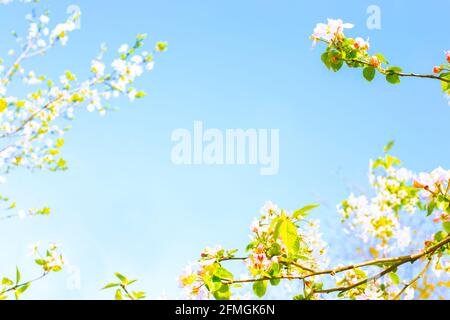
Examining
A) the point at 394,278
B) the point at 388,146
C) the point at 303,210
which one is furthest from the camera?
the point at 388,146

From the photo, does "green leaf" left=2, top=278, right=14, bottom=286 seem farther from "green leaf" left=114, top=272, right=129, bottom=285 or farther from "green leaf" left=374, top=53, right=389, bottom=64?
"green leaf" left=374, top=53, right=389, bottom=64

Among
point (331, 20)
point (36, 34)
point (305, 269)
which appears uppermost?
point (36, 34)

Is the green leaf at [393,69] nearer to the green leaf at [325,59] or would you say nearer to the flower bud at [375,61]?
the flower bud at [375,61]

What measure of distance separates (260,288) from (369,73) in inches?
37.0

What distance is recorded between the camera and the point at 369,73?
1.93 metres

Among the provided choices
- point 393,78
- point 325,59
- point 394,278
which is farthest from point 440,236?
point 325,59

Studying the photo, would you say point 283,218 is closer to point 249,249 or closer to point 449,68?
point 249,249

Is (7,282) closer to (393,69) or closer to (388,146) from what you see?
(393,69)

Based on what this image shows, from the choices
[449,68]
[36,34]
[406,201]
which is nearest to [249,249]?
[449,68]

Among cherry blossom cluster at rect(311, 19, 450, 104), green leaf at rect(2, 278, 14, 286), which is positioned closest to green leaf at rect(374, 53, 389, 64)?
cherry blossom cluster at rect(311, 19, 450, 104)

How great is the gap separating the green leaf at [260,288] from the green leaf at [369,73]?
90cm

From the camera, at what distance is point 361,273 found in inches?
64.6

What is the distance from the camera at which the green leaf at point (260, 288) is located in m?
1.59
